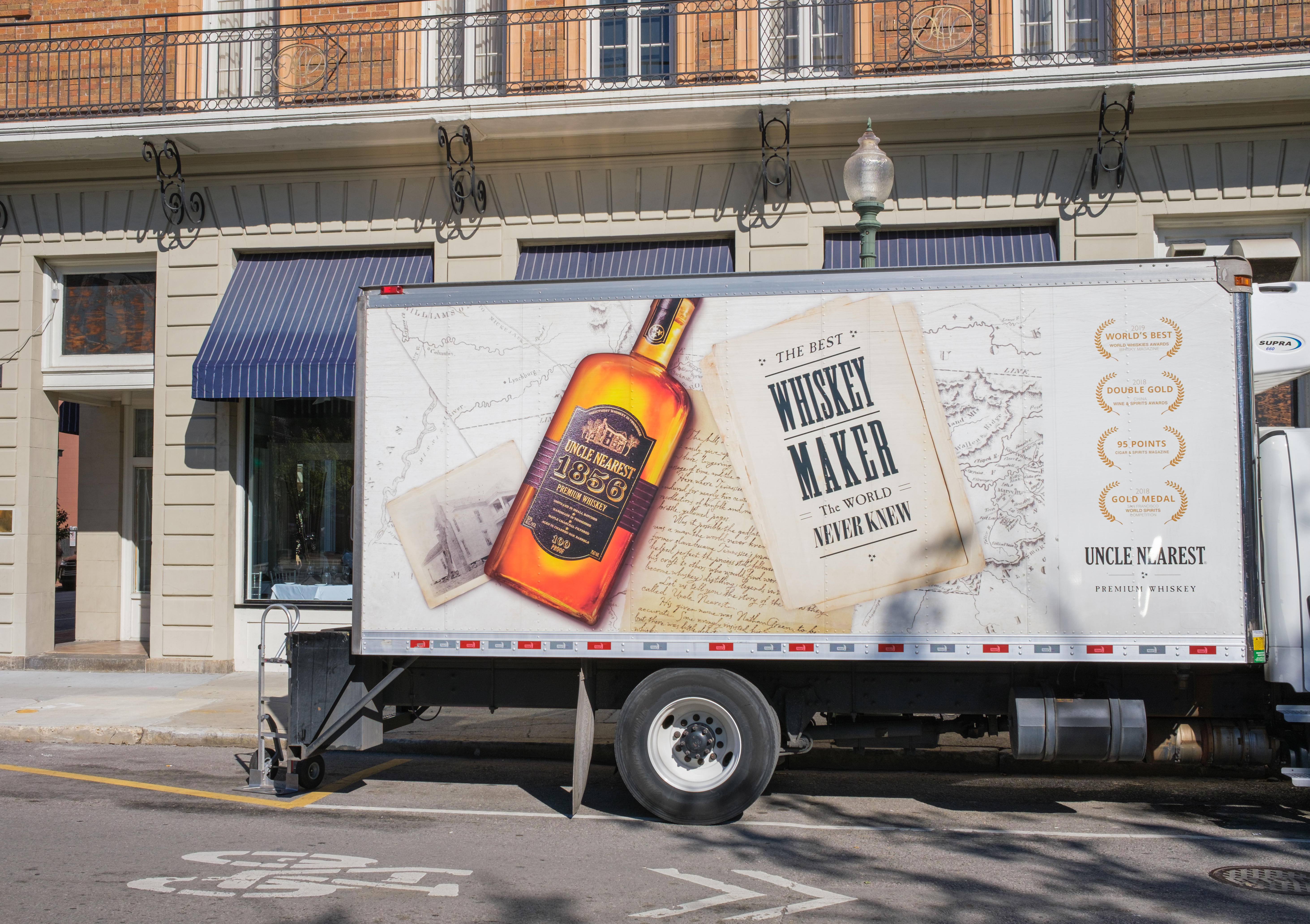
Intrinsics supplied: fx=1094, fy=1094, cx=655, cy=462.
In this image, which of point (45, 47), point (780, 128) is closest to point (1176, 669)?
point (780, 128)

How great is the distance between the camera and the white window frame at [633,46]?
44.8 feet

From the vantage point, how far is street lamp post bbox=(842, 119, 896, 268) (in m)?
9.12

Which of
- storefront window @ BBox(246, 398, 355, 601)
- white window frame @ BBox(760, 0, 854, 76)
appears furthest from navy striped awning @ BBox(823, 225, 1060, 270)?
storefront window @ BBox(246, 398, 355, 601)

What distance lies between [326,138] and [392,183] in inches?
36.4

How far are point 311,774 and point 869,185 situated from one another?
6.41m

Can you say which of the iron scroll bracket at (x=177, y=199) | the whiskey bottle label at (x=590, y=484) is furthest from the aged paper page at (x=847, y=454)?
the iron scroll bracket at (x=177, y=199)

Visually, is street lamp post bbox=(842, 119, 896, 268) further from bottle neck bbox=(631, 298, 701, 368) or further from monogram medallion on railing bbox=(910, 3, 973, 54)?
monogram medallion on railing bbox=(910, 3, 973, 54)

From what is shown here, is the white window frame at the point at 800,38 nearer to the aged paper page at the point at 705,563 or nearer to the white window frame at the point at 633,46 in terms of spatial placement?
the white window frame at the point at 633,46

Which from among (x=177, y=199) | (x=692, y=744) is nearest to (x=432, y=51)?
(x=177, y=199)

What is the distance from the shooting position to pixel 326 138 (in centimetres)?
1341

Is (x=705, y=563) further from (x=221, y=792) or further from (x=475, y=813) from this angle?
(x=221, y=792)

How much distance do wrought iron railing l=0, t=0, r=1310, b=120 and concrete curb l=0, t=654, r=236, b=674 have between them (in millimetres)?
7022

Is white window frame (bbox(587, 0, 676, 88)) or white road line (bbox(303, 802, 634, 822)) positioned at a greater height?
white window frame (bbox(587, 0, 676, 88))

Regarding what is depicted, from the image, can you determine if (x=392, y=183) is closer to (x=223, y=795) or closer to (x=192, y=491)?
(x=192, y=491)
